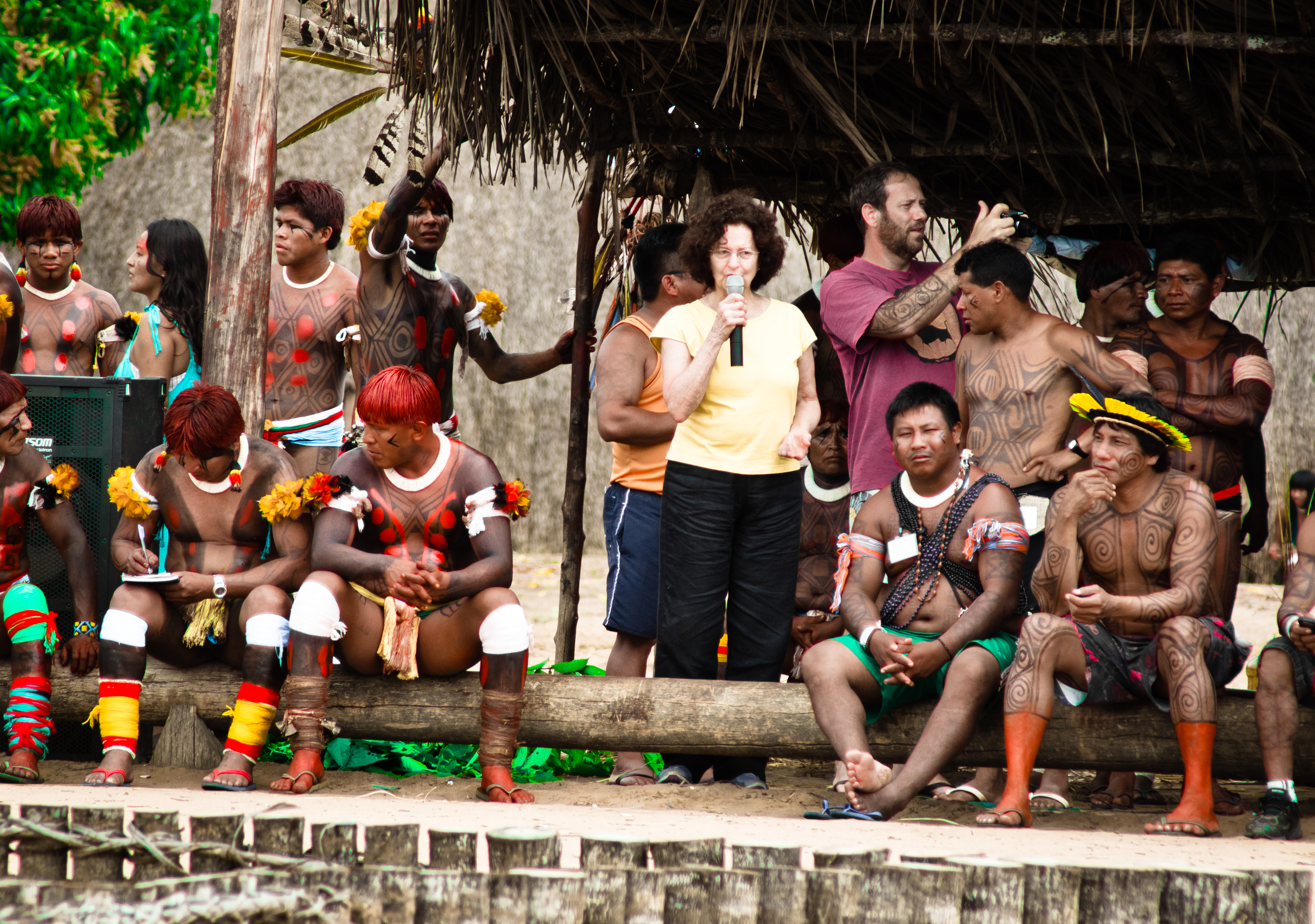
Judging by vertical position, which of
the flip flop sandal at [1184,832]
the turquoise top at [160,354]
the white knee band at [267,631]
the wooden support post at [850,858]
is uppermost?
the turquoise top at [160,354]

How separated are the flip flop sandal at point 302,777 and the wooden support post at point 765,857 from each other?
6.57 ft

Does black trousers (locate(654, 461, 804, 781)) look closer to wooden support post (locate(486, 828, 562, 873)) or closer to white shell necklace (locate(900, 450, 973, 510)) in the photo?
white shell necklace (locate(900, 450, 973, 510))

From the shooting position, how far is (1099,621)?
13.2 ft

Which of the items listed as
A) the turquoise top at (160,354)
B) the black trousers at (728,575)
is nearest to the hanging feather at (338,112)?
the turquoise top at (160,354)

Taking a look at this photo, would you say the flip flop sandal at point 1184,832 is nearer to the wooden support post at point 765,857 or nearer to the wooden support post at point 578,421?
the wooden support post at point 765,857

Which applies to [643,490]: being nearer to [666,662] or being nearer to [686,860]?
[666,662]

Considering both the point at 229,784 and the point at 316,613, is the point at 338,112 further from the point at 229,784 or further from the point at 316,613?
the point at 229,784

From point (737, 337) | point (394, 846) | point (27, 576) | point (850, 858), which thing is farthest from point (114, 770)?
point (850, 858)

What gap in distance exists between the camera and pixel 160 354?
18.1ft

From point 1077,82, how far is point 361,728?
3.36m

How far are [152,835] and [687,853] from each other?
1039 mm

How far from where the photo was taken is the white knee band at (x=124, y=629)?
4.19 meters

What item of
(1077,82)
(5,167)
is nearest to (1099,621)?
(1077,82)

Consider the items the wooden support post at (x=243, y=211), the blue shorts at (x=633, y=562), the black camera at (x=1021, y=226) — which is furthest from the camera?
the wooden support post at (x=243, y=211)
